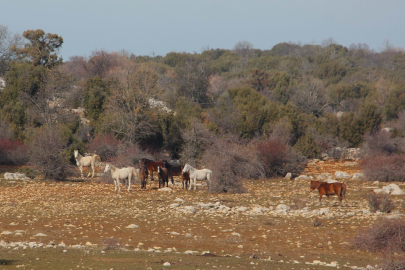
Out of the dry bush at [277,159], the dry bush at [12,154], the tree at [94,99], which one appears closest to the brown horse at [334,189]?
the dry bush at [277,159]

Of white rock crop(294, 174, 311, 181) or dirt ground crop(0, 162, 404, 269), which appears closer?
dirt ground crop(0, 162, 404, 269)

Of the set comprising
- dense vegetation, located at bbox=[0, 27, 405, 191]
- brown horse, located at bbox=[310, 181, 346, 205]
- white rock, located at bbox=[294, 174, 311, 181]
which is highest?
dense vegetation, located at bbox=[0, 27, 405, 191]

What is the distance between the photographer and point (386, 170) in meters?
28.8

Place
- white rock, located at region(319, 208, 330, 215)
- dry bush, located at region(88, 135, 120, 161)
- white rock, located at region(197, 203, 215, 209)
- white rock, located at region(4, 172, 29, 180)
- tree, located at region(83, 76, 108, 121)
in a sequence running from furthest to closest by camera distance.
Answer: tree, located at region(83, 76, 108, 121)
dry bush, located at region(88, 135, 120, 161)
white rock, located at region(4, 172, 29, 180)
white rock, located at region(197, 203, 215, 209)
white rock, located at region(319, 208, 330, 215)

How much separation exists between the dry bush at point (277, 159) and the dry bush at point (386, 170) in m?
5.32

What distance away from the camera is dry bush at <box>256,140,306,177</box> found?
1291 inches

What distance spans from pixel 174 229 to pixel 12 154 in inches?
808

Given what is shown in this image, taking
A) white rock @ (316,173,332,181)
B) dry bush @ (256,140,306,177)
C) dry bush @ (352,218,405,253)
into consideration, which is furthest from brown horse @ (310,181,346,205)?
dry bush @ (256,140,306,177)

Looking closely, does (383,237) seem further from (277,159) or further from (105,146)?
(105,146)

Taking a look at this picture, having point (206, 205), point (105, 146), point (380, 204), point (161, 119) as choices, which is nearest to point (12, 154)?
point (105, 146)

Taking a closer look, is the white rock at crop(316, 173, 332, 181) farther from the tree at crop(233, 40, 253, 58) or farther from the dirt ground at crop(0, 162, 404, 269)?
the tree at crop(233, 40, 253, 58)

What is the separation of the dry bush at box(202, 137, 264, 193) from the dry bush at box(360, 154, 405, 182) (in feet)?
21.0

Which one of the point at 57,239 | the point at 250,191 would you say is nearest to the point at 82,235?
the point at 57,239

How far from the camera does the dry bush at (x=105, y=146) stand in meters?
34.4
